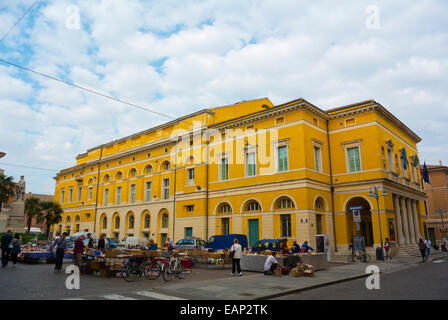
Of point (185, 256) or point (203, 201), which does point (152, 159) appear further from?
point (185, 256)

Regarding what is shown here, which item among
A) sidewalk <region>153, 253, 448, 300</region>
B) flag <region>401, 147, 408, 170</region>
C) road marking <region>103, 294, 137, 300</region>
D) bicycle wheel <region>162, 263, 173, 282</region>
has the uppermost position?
flag <region>401, 147, 408, 170</region>

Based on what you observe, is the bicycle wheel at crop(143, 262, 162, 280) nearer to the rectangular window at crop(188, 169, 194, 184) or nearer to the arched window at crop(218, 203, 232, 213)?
the arched window at crop(218, 203, 232, 213)

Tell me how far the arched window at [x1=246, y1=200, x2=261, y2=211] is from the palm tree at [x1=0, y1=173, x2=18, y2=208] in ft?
88.4

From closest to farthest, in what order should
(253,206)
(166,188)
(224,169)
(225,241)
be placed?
(225,241)
(253,206)
(224,169)
(166,188)

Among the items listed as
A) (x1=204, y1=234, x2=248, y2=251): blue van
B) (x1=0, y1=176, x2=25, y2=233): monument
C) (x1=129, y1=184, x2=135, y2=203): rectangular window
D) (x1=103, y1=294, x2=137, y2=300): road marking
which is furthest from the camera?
(x1=129, y1=184, x2=135, y2=203): rectangular window

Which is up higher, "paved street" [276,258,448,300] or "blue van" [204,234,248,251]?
"blue van" [204,234,248,251]

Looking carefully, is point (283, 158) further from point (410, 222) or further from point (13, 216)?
point (13, 216)

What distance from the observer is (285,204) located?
26.9 meters

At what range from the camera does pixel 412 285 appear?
38.4ft

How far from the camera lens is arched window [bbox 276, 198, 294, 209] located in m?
26.5

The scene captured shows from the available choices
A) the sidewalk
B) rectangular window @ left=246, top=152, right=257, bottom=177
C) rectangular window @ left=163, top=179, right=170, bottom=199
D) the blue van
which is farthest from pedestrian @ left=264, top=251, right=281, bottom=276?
rectangular window @ left=163, top=179, right=170, bottom=199

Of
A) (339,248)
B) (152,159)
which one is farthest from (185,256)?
(152,159)

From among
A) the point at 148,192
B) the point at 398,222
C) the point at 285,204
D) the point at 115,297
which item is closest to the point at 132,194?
the point at 148,192

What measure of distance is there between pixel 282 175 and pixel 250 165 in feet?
11.7
